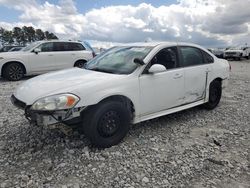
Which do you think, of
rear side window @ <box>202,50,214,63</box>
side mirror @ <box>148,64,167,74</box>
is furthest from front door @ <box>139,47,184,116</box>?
rear side window @ <box>202,50,214,63</box>

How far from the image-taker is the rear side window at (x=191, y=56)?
4941 millimetres

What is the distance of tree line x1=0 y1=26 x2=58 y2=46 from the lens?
4425 cm

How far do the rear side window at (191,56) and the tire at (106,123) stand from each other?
1.77 metres

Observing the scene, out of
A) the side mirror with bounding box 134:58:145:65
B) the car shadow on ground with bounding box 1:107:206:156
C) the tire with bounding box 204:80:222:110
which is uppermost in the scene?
the side mirror with bounding box 134:58:145:65

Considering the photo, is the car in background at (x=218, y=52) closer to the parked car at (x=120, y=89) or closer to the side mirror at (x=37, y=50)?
the side mirror at (x=37, y=50)

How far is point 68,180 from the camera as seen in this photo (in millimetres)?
3062

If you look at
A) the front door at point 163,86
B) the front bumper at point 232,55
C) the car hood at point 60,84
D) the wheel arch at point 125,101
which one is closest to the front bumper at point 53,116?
the car hood at point 60,84

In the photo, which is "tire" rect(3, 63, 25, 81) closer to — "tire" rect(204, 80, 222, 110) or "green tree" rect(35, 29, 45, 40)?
"tire" rect(204, 80, 222, 110)

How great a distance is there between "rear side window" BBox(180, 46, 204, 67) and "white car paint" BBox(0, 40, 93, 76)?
6.99m

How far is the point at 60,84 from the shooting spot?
12.0 ft

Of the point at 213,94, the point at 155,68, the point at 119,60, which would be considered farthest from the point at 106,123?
the point at 213,94

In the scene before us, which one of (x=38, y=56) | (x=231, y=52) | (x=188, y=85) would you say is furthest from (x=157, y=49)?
(x=231, y=52)

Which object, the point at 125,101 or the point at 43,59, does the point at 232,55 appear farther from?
the point at 125,101

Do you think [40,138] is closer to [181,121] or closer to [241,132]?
[181,121]
